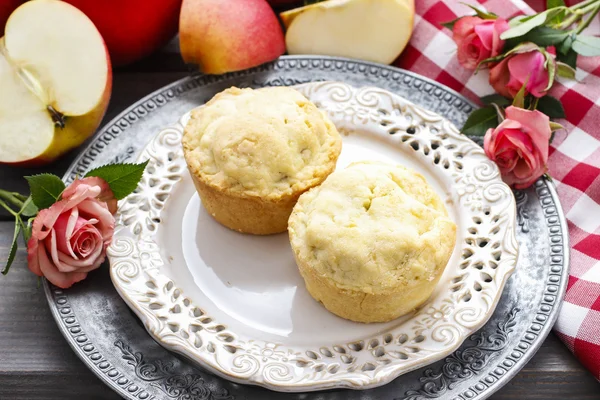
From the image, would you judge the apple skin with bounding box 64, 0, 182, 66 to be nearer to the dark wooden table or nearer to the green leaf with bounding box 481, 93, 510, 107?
the dark wooden table

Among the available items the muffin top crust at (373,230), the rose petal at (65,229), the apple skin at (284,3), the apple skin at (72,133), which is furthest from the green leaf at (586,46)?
the rose petal at (65,229)

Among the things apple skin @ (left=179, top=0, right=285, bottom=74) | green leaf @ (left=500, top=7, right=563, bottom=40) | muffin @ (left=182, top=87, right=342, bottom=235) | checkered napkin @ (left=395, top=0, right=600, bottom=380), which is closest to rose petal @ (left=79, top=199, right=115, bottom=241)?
muffin @ (left=182, top=87, right=342, bottom=235)

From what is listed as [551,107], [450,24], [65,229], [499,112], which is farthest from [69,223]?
[551,107]

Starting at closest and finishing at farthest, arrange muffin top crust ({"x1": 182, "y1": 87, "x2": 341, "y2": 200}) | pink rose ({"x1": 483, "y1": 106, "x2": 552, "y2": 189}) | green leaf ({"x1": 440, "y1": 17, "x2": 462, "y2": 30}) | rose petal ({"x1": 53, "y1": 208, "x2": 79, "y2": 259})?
rose petal ({"x1": 53, "y1": 208, "x2": 79, "y2": 259}) < muffin top crust ({"x1": 182, "y1": 87, "x2": 341, "y2": 200}) < pink rose ({"x1": 483, "y1": 106, "x2": 552, "y2": 189}) < green leaf ({"x1": 440, "y1": 17, "x2": 462, "y2": 30})

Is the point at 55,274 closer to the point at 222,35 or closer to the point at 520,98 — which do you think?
the point at 222,35

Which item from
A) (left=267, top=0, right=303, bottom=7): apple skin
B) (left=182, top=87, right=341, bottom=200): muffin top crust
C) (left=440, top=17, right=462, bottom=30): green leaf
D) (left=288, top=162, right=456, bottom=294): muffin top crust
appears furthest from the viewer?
(left=267, top=0, right=303, bottom=7): apple skin

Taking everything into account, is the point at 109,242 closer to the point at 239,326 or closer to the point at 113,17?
the point at 239,326

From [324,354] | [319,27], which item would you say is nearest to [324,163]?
[324,354]
